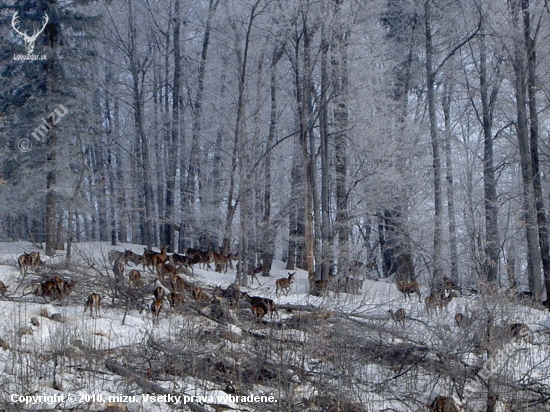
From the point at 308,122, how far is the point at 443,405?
12321 millimetres

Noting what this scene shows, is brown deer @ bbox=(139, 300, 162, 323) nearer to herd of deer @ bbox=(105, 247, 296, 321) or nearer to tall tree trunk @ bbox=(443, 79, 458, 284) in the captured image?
herd of deer @ bbox=(105, 247, 296, 321)

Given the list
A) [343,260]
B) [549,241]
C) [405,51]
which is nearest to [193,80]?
[405,51]

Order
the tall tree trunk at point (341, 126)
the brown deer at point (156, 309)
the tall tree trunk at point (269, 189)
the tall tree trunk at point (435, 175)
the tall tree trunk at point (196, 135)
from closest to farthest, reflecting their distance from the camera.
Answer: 1. the brown deer at point (156, 309)
2. the tall tree trunk at point (341, 126)
3. the tall tree trunk at point (435, 175)
4. the tall tree trunk at point (269, 189)
5. the tall tree trunk at point (196, 135)

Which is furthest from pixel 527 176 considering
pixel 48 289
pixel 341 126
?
pixel 48 289

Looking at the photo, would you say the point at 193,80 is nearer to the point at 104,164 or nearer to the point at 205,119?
the point at 205,119

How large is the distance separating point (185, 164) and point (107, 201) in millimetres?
4319

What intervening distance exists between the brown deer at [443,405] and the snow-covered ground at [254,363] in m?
0.30

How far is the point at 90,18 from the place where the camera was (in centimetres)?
1808

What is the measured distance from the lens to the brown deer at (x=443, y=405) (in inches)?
221

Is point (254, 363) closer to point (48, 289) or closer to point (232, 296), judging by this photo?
point (232, 296)

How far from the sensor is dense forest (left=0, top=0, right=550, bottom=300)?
611 inches

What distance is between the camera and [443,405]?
5.63m

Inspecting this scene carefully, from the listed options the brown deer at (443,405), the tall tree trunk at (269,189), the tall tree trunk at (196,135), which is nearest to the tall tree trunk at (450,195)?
the tall tree trunk at (269,189)

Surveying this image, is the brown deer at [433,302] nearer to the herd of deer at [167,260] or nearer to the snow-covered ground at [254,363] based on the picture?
the snow-covered ground at [254,363]
